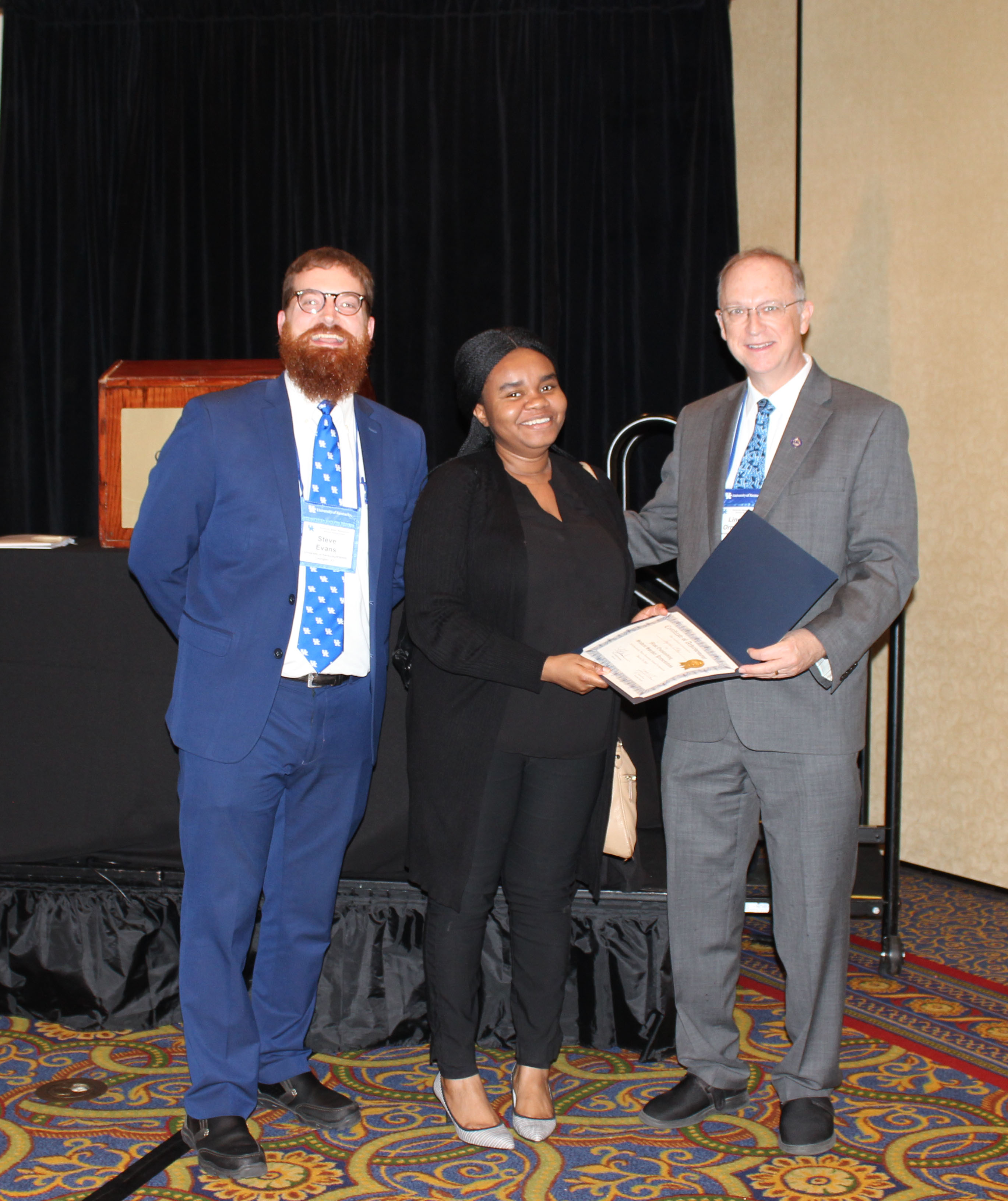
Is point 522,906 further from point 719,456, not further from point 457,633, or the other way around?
point 719,456

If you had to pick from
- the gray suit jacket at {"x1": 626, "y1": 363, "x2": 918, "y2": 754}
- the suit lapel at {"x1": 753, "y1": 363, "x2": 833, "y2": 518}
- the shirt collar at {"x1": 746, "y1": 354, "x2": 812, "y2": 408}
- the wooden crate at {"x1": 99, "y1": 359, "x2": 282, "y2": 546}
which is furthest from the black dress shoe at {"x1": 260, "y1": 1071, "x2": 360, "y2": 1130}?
the shirt collar at {"x1": 746, "y1": 354, "x2": 812, "y2": 408}

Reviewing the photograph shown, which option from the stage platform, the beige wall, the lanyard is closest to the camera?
the lanyard

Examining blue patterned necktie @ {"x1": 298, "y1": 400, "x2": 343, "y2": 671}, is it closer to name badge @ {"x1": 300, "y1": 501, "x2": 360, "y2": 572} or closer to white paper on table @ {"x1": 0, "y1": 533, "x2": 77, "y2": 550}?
name badge @ {"x1": 300, "y1": 501, "x2": 360, "y2": 572}

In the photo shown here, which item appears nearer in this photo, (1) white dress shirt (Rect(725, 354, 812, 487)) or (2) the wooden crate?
(1) white dress shirt (Rect(725, 354, 812, 487))

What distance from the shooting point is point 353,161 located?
16.9 ft

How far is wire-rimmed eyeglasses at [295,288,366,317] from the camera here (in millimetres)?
2312

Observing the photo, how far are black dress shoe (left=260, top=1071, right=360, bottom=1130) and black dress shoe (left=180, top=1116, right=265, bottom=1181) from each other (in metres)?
0.18

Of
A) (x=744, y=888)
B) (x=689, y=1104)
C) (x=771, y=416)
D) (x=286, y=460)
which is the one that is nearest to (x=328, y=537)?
(x=286, y=460)

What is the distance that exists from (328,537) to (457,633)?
35 centimetres

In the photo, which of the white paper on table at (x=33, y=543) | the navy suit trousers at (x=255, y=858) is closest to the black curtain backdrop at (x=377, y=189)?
the white paper on table at (x=33, y=543)

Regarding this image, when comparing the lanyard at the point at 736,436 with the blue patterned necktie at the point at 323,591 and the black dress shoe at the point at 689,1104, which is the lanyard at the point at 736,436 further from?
the black dress shoe at the point at 689,1104

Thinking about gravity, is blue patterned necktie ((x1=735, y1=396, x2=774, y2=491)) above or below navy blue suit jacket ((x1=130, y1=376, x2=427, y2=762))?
above

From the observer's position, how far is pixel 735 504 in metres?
2.40

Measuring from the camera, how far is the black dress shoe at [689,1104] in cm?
241
